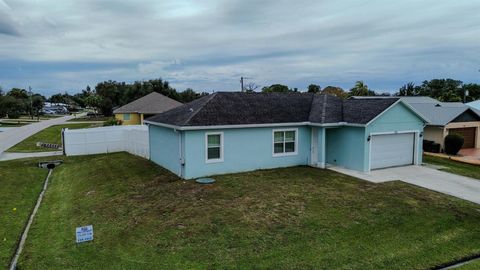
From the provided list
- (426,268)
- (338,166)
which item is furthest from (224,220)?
(338,166)

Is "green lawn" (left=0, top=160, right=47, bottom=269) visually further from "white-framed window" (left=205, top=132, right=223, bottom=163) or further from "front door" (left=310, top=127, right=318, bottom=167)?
"front door" (left=310, top=127, right=318, bottom=167)

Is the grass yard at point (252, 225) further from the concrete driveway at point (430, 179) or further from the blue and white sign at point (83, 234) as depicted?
the concrete driveway at point (430, 179)

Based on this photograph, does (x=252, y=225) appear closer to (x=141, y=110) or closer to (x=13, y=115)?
(x=141, y=110)

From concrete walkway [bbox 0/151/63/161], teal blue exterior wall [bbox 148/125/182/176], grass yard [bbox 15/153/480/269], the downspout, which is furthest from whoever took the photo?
concrete walkway [bbox 0/151/63/161]

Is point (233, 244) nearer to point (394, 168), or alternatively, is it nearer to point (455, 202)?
point (455, 202)

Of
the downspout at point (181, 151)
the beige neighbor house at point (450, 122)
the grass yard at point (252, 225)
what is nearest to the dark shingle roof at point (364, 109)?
the grass yard at point (252, 225)

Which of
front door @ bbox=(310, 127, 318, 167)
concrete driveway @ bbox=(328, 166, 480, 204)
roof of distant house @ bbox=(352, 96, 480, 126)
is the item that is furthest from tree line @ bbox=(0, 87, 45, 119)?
roof of distant house @ bbox=(352, 96, 480, 126)

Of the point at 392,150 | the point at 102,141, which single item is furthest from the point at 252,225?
the point at 102,141
